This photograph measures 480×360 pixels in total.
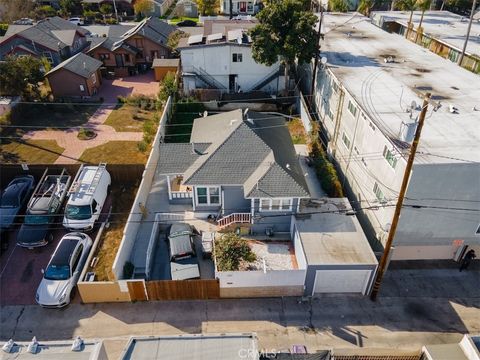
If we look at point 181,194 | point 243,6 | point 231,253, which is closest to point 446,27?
point 243,6

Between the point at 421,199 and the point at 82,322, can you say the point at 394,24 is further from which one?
the point at 82,322

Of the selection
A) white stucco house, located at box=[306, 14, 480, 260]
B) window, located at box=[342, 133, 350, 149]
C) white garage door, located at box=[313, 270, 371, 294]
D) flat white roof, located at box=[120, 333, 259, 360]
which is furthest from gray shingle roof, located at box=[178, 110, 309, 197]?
flat white roof, located at box=[120, 333, 259, 360]

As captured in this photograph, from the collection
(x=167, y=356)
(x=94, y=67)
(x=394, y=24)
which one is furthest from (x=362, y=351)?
(x=394, y=24)

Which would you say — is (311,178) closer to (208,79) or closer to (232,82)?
(232,82)

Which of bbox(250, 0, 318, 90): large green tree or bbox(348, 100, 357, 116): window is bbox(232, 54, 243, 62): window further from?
bbox(348, 100, 357, 116): window

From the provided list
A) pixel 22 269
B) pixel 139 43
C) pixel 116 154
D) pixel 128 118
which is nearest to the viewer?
pixel 22 269

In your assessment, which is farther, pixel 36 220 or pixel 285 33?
pixel 285 33
